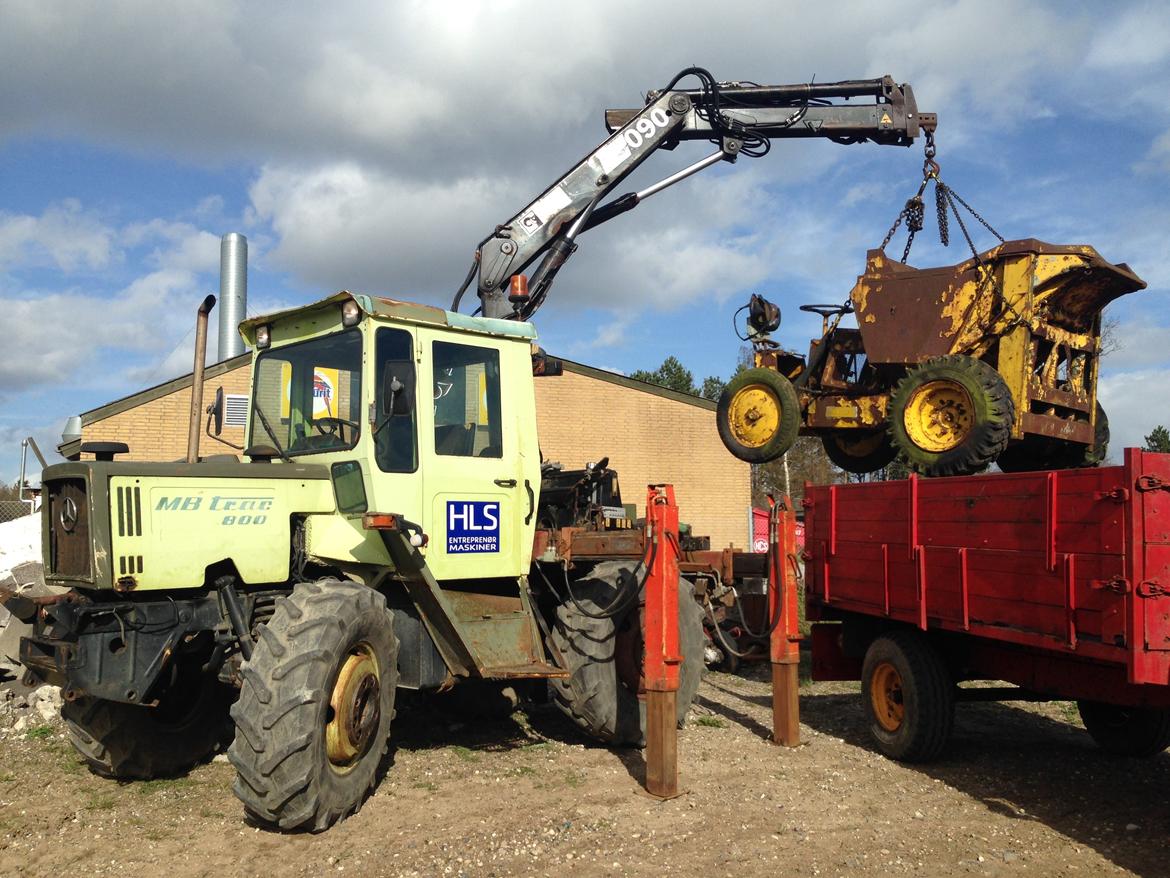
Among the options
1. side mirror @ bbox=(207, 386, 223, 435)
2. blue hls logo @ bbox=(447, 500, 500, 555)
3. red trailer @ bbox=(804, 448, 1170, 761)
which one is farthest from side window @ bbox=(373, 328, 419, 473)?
red trailer @ bbox=(804, 448, 1170, 761)

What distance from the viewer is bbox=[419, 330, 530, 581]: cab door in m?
6.17

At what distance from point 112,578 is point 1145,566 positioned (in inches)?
199

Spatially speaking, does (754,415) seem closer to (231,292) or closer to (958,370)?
(958,370)

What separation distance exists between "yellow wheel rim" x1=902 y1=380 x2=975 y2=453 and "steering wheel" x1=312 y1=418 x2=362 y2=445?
14.1 ft

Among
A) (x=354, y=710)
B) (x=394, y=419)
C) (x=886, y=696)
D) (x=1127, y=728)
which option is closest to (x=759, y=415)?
(x=886, y=696)

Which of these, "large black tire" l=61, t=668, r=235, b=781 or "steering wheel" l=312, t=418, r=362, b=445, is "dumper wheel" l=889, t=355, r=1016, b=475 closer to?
"steering wheel" l=312, t=418, r=362, b=445

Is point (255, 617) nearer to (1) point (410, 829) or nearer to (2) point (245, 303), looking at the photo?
(1) point (410, 829)

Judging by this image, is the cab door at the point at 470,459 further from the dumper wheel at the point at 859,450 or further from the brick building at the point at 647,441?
the brick building at the point at 647,441

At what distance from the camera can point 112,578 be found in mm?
5035

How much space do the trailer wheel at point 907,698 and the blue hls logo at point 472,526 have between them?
2993mm

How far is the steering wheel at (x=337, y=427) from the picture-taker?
5.93 m

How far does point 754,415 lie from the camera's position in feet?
29.5

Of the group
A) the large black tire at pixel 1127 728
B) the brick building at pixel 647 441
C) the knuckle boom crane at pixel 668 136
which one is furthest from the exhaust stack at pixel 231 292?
the large black tire at pixel 1127 728

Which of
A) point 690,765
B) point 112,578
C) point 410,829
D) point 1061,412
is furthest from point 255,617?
point 1061,412
